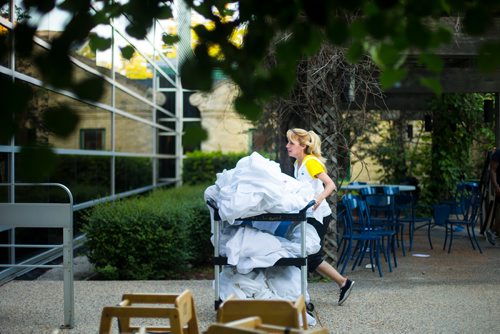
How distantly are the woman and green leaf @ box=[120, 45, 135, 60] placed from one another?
2.93m

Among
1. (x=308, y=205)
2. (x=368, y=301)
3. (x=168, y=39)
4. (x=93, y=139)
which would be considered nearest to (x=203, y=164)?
(x=93, y=139)

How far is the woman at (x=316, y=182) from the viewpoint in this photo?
6.60m

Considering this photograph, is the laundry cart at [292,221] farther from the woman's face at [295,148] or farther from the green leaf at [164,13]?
the green leaf at [164,13]

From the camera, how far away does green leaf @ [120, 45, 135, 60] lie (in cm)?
395

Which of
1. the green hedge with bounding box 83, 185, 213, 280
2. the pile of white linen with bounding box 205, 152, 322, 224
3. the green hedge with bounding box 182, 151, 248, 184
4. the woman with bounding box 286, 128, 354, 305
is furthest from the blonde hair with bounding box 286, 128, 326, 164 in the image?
the green hedge with bounding box 182, 151, 248, 184

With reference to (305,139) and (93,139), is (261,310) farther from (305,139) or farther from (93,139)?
(93,139)

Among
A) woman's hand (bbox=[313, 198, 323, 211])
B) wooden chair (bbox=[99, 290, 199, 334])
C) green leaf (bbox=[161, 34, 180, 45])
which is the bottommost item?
wooden chair (bbox=[99, 290, 199, 334])

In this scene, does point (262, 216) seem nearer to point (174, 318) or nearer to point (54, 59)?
point (174, 318)

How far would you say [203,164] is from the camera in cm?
2206

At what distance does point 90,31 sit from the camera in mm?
2572

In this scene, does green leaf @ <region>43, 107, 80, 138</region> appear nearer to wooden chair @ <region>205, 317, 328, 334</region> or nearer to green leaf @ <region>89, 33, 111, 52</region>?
wooden chair @ <region>205, 317, 328, 334</region>

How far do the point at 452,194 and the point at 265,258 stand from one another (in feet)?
37.4

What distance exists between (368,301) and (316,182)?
124 cm

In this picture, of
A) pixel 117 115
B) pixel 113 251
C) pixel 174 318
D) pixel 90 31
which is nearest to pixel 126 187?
pixel 117 115
